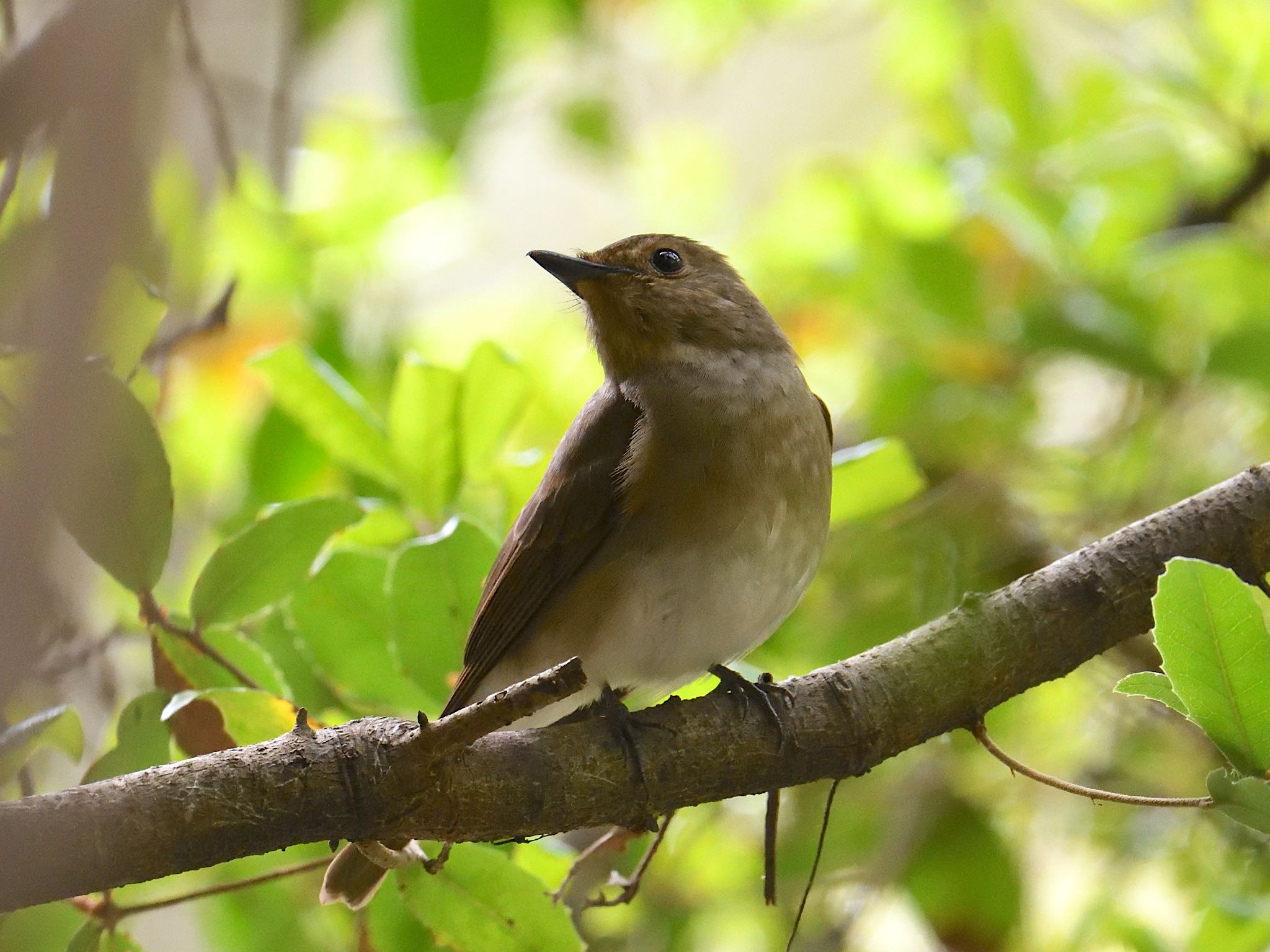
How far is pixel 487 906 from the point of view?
4.98 ft

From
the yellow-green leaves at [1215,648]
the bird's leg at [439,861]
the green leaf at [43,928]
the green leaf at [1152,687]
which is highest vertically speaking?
the yellow-green leaves at [1215,648]

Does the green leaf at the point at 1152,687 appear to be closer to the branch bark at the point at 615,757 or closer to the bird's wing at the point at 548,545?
the branch bark at the point at 615,757

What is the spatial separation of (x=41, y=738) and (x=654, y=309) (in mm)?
1247

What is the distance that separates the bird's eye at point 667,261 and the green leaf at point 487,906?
1211 mm

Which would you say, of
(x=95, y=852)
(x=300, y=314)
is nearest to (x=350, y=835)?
(x=95, y=852)

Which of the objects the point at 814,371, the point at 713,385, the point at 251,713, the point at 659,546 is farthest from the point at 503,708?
the point at 814,371

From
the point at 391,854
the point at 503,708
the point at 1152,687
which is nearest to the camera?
the point at 503,708

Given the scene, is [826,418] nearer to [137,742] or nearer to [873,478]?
[873,478]

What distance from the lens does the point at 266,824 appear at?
117 centimetres

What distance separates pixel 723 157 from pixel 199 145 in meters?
1.57

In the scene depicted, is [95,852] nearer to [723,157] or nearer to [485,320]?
[485,320]

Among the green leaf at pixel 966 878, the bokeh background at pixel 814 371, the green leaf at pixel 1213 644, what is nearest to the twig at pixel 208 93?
the bokeh background at pixel 814 371

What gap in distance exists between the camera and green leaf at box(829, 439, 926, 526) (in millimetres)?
1876

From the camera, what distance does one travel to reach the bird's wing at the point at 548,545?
5.89 feet
